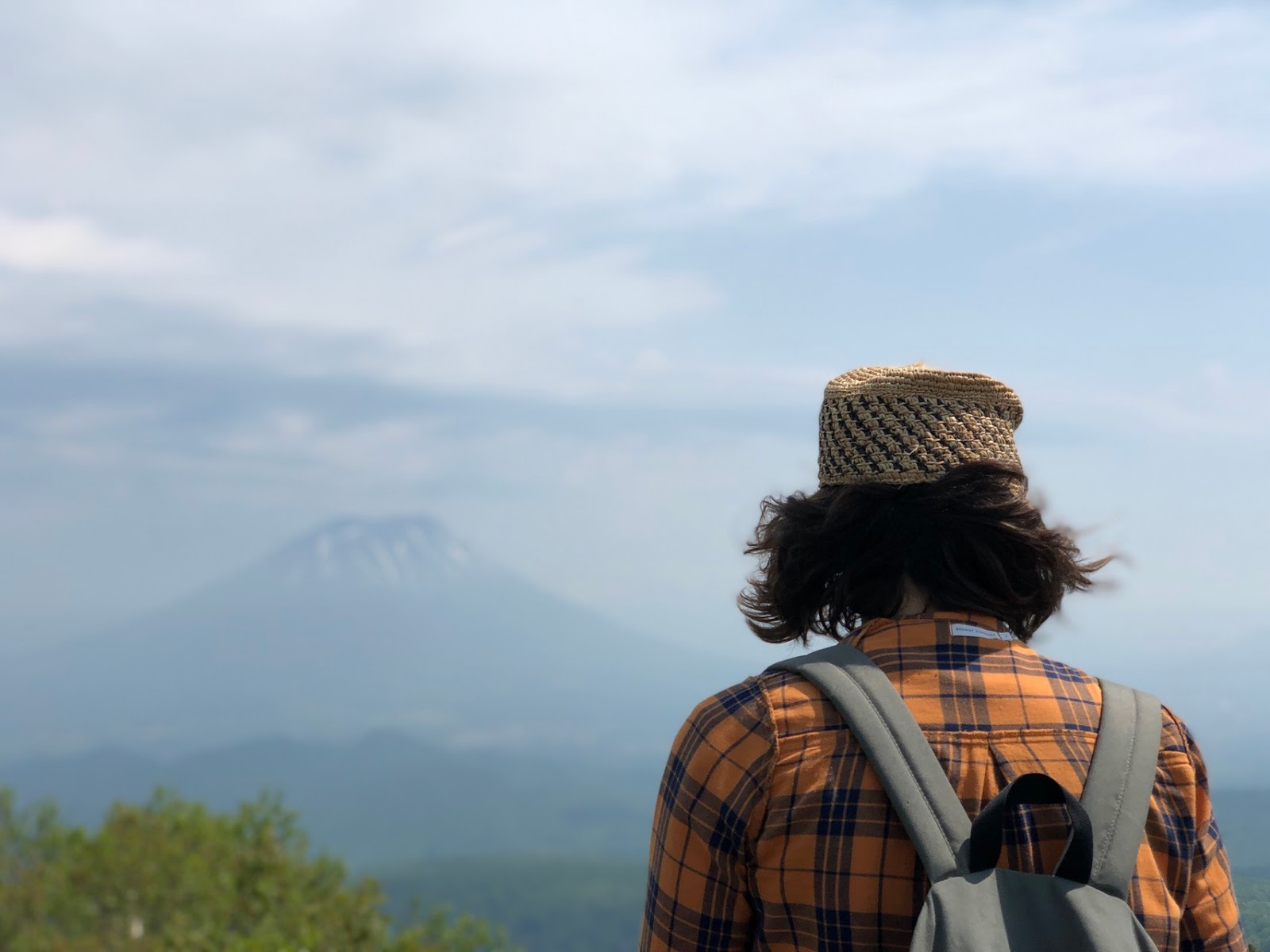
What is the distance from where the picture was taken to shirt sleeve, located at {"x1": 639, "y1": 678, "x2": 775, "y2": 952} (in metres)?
1.71

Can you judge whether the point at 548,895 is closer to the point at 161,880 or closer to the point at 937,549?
the point at 161,880

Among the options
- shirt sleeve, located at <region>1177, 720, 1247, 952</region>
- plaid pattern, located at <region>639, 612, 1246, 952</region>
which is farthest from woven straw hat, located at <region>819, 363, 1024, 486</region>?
shirt sleeve, located at <region>1177, 720, 1247, 952</region>

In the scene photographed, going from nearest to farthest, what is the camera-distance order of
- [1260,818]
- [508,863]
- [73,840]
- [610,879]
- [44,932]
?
[1260,818]
[44,932]
[73,840]
[610,879]
[508,863]

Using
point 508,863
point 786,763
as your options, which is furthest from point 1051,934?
point 508,863

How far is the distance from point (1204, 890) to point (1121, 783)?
33cm

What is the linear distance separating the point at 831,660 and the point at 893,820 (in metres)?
0.24

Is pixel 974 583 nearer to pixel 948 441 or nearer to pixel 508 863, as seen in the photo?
pixel 948 441

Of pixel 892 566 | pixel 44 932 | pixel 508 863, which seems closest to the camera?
pixel 892 566

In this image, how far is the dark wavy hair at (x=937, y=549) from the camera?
1.89m

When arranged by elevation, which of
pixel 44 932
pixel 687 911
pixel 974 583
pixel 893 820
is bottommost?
pixel 44 932

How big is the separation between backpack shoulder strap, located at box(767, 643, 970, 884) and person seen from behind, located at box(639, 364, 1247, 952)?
0.11ft

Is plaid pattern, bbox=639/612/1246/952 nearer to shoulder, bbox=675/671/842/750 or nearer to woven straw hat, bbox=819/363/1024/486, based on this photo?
shoulder, bbox=675/671/842/750

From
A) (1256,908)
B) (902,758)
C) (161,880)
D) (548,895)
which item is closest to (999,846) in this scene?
(902,758)

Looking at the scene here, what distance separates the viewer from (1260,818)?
279 cm
